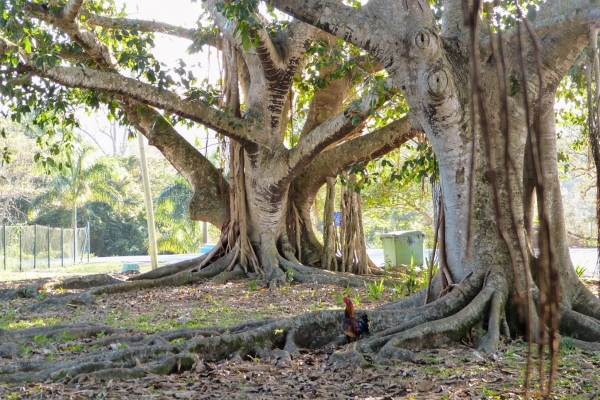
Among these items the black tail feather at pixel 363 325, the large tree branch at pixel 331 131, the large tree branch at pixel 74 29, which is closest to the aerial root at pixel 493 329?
the black tail feather at pixel 363 325

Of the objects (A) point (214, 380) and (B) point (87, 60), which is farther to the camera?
(B) point (87, 60)

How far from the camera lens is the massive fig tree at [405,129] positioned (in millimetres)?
5070

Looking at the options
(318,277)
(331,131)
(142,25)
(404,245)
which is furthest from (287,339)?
(404,245)

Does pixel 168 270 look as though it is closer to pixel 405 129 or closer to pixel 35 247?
pixel 405 129

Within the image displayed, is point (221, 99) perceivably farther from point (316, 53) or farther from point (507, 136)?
point (507, 136)

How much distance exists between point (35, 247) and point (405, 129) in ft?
52.9

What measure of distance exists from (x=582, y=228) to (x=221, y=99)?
25859 millimetres

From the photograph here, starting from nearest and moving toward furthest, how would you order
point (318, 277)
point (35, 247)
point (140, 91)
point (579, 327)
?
1. point (579, 327)
2. point (140, 91)
3. point (318, 277)
4. point (35, 247)

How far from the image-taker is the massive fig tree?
5.07 m

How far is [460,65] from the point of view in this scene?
6.03 metres

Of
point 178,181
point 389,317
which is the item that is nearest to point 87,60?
point 389,317

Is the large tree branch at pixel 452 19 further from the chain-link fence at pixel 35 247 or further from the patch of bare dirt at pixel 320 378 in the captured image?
the chain-link fence at pixel 35 247

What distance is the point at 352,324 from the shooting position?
17.3 ft

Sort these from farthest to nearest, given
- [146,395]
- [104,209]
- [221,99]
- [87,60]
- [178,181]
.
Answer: [104,209], [178,181], [221,99], [87,60], [146,395]
